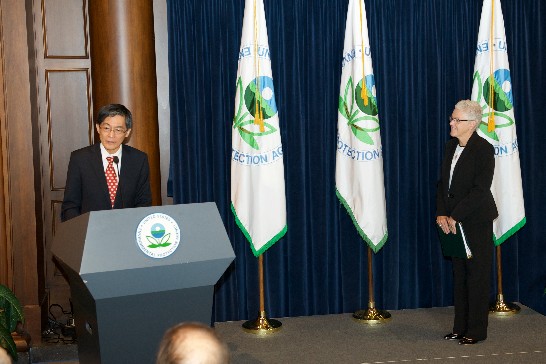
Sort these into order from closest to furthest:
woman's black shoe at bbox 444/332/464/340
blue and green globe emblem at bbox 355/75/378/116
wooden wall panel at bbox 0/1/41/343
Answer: woman's black shoe at bbox 444/332/464/340, wooden wall panel at bbox 0/1/41/343, blue and green globe emblem at bbox 355/75/378/116

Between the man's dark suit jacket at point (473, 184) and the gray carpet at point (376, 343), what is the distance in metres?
0.89

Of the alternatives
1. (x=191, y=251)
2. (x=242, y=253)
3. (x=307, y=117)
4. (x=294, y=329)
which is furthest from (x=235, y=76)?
(x=191, y=251)

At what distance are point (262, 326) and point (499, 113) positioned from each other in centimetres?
249

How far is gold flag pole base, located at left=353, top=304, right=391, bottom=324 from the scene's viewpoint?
561 centimetres

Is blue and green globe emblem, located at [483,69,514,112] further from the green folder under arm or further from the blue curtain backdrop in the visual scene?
the green folder under arm


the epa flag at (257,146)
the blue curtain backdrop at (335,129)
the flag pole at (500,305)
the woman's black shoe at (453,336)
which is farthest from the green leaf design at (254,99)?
the flag pole at (500,305)

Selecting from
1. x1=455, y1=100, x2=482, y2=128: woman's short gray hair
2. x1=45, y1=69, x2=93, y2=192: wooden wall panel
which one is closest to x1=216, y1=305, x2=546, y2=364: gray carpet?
x1=455, y1=100, x2=482, y2=128: woman's short gray hair

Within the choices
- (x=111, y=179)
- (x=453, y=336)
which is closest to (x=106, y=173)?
(x=111, y=179)

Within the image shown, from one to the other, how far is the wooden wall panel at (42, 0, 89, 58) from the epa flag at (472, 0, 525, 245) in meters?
3.09

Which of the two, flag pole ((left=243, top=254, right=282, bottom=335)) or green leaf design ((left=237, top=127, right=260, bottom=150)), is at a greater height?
green leaf design ((left=237, top=127, right=260, bottom=150))

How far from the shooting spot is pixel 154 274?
90.2 inches

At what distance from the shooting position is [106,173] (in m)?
3.60

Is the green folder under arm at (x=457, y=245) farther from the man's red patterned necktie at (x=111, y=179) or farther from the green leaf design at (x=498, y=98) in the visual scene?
the man's red patterned necktie at (x=111, y=179)

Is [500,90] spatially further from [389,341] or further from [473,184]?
[389,341]
